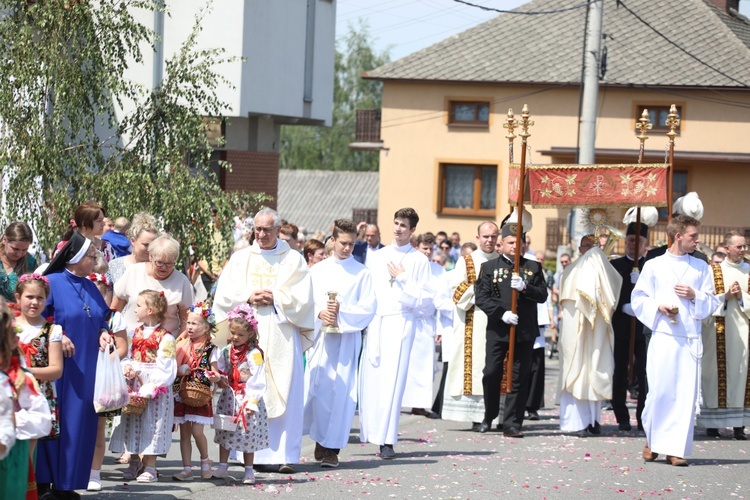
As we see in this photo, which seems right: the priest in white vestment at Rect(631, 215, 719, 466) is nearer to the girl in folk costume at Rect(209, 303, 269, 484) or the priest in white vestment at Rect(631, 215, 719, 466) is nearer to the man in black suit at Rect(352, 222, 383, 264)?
the girl in folk costume at Rect(209, 303, 269, 484)

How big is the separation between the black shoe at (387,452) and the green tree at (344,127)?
197ft

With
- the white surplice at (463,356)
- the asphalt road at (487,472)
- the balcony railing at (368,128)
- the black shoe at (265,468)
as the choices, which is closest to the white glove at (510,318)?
the white surplice at (463,356)

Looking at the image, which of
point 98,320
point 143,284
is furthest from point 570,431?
point 98,320

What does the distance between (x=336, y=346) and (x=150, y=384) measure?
218cm

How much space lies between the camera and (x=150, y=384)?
9.27m

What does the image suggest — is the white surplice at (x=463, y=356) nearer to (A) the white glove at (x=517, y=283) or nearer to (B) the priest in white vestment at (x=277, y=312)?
(A) the white glove at (x=517, y=283)

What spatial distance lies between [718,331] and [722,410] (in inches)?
31.9

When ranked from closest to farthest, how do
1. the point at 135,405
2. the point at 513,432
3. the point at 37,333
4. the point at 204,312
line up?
the point at 37,333
the point at 135,405
the point at 204,312
the point at 513,432

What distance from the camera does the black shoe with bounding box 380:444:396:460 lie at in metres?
11.5

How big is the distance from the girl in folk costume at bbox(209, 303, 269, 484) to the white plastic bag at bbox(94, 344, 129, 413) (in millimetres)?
1189

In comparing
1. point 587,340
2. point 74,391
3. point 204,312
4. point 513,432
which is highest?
point 204,312

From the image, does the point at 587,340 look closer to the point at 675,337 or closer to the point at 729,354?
the point at 729,354

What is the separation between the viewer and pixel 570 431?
1334cm

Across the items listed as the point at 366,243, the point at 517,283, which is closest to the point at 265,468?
the point at 517,283
